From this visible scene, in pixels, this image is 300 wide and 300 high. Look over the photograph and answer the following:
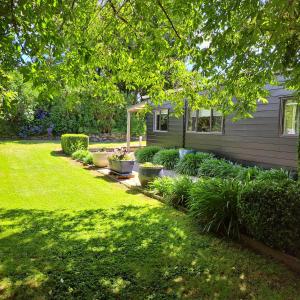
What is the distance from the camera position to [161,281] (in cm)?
348

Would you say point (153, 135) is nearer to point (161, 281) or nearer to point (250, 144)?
point (250, 144)

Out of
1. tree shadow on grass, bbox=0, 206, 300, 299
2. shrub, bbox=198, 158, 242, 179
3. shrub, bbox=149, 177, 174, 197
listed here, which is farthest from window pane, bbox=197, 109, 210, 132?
tree shadow on grass, bbox=0, 206, 300, 299

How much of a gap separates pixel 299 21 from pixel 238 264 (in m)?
3.29

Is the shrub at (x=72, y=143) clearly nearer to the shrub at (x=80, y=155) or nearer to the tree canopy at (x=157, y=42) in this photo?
the shrub at (x=80, y=155)

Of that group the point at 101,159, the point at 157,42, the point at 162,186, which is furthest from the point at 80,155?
the point at 157,42

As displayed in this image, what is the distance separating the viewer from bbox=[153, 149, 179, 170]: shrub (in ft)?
42.3

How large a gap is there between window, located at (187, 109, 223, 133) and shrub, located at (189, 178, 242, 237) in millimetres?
6850

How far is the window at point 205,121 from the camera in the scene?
478 inches

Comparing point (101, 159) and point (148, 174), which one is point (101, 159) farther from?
point (148, 174)

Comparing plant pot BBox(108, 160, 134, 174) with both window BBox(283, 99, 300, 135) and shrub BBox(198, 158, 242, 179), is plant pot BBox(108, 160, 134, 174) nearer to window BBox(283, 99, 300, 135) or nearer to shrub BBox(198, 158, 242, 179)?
shrub BBox(198, 158, 242, 179)

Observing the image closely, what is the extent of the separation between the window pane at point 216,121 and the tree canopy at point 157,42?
5071mm

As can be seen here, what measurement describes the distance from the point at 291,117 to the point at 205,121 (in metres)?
4.47

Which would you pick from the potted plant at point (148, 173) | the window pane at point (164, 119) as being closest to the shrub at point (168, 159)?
the window pane at point (164, 119)

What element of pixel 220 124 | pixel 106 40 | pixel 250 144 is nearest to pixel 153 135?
pixel 220 124
